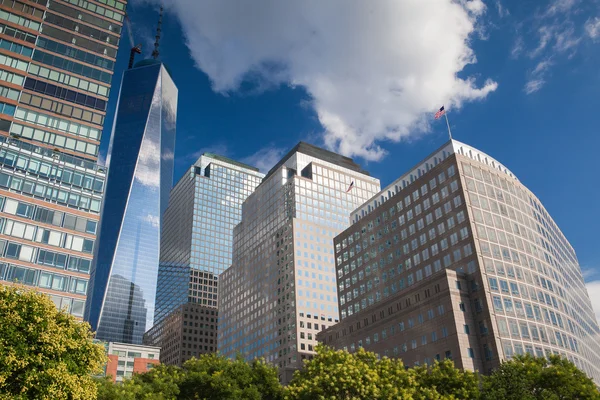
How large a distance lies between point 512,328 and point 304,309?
83.5 metres

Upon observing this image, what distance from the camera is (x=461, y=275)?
336 feet

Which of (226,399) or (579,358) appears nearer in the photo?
(226,399)

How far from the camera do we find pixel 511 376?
57.3 metres

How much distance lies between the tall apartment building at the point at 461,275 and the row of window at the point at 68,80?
7200 centimetres

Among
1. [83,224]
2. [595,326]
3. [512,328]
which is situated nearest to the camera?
[83,224]

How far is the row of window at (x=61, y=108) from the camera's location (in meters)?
103

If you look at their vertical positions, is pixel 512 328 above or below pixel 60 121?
below

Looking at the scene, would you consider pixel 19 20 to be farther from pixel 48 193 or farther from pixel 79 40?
pixel 48 193

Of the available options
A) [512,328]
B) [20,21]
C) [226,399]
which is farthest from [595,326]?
[20,21]

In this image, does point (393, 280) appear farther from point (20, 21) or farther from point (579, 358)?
point (20, 21)

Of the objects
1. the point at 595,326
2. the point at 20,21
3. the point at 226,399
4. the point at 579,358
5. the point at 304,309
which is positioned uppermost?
the point at 20,21

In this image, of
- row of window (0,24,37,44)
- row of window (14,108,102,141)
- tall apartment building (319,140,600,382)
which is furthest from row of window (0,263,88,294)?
tall apartment building (319,140,600,382)

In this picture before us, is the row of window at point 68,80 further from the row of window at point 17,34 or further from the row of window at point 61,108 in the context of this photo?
the row of window at point 17,34

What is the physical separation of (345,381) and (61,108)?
8474 centimetres
